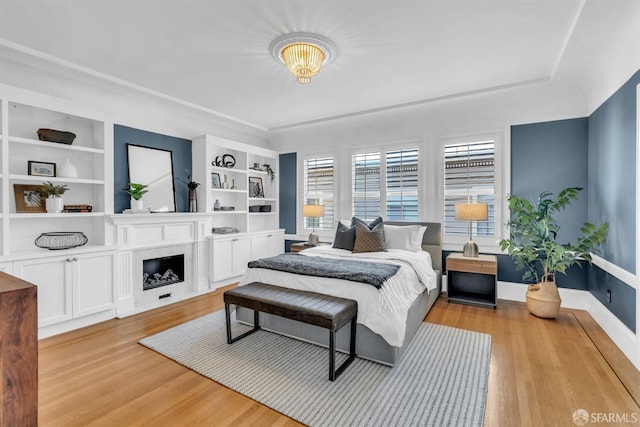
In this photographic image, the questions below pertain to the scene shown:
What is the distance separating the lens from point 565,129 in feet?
12.6

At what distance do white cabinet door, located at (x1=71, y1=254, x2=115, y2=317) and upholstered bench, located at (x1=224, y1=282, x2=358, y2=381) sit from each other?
5.37ft

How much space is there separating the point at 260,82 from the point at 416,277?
9.28 ft

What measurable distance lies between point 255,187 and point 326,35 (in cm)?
356

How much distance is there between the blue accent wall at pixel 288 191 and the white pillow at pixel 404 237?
7.32 ft

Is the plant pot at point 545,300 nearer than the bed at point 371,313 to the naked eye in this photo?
No

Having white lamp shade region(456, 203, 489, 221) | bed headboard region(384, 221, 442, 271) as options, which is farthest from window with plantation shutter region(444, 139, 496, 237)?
white lamp shade region(456, 203, 489, 221)

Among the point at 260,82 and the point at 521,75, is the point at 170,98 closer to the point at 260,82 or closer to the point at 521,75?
the point at 260,82

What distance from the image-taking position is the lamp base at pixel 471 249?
4.05 meters

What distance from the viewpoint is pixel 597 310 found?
3.35m

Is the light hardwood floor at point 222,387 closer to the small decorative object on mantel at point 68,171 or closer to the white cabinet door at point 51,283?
the white cabinet door at point 51,283

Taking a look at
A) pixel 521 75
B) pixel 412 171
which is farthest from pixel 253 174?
pixel 521 75

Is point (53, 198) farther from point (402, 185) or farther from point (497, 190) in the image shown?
point (497, 190)

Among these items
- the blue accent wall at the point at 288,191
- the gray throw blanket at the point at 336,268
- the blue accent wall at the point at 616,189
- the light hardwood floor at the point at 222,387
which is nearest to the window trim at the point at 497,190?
the blue accent wall at the point at 616,189
